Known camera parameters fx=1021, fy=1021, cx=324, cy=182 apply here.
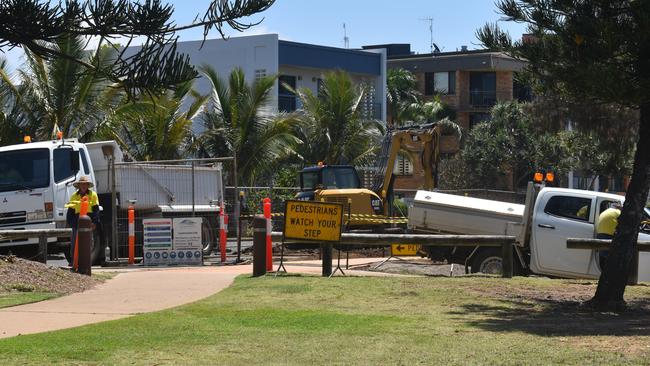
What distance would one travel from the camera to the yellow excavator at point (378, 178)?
1105 inches

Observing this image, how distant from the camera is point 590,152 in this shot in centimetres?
4006

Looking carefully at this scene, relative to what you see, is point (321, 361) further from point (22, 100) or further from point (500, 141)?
point (500, 141)

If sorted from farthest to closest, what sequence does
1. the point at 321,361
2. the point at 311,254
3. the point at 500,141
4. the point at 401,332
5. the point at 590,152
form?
the point at 500,141 → the point at 590,152 → the point at 311,254 → the point at 401,332 → the point at 321,361

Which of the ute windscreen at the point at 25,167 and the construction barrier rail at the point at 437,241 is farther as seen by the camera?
the ute windscreen at the point at 25,167

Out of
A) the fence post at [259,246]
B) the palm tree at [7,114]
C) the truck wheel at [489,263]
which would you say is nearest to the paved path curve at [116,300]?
the fence post at [259,246]

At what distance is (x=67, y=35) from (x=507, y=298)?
8.78 metres

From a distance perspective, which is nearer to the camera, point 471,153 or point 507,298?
point 507,298

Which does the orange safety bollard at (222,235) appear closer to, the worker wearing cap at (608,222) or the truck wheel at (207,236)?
the truck wheel at (207,236)

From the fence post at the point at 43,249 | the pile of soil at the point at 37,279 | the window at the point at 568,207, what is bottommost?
the pile of soil at the point at 37,279

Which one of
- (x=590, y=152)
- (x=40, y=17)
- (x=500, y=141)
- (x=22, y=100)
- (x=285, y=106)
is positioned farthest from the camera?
(x=500, y=141)

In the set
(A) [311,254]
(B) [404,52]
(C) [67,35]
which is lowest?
(A) [311,254]

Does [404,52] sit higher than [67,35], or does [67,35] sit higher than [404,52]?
[404,52]

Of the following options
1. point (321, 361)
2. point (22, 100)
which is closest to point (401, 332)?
point (321, 361)

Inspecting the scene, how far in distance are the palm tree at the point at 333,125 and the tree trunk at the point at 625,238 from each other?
2727 cm
